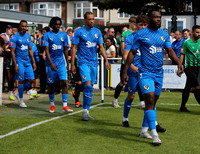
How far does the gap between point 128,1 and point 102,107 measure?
32280mm

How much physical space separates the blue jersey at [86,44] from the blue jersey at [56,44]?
97cm

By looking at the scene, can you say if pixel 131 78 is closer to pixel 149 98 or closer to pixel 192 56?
pixel 149 98

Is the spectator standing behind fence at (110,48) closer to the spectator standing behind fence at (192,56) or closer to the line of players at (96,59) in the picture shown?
the line of players at (96,59)

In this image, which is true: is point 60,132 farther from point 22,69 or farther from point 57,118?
point 22,69

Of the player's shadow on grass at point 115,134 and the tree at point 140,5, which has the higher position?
the tree at point 140,5

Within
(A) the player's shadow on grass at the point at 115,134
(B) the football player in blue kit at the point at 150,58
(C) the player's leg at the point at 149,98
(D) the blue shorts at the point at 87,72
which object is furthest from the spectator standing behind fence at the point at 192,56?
(C) the player's leg at the point at 149,98

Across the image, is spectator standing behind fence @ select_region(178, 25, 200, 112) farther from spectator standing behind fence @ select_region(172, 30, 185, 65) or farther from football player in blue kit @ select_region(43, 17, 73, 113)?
spectator standing behind fence @ select_region(172, 30, 185, 65)

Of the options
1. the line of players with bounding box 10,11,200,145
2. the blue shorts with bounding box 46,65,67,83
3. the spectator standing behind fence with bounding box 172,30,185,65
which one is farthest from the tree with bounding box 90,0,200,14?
the blue shorts with bounding box 46,65,67,83

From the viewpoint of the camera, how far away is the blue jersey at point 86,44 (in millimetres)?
9250

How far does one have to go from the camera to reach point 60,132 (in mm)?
7605

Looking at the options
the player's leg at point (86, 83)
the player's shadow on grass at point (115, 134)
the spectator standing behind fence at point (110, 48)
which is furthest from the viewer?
the spectator standing behind fence at point (110, 48)

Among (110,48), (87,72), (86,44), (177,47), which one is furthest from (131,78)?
(110,48)

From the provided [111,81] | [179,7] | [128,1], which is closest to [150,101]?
[111,81]

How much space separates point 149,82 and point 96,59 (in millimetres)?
2915
